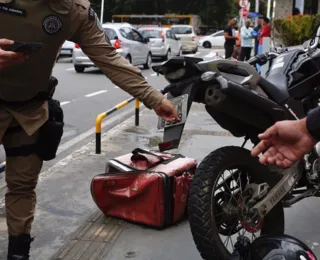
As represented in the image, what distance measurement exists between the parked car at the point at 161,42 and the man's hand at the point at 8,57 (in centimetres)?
2081

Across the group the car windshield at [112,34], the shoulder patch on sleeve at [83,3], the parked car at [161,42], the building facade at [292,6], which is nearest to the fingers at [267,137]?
the shoulder patch on sleeve at [83,3]

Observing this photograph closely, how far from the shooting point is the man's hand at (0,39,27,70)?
260cm

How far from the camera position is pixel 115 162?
4336mm

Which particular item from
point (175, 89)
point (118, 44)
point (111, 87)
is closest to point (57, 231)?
point (175, 89)

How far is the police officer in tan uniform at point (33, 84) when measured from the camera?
110 inches

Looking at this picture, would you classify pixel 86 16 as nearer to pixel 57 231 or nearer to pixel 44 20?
pixel 44 20

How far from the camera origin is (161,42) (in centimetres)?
2355

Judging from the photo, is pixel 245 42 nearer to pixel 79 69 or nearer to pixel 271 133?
pixel 79 69

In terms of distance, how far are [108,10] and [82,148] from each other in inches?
2220

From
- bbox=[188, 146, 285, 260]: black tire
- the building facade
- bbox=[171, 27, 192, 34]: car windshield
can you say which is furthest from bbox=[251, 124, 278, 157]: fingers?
bbox=[171, 27, 192, 34]: car windshield

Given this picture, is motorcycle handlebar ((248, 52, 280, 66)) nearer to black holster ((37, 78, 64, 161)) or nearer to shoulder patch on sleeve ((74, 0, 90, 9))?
shoulder patch on sleeve ((74, 0, 90, 9))

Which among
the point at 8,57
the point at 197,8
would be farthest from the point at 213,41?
the point at 8,57

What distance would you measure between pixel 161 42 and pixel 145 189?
65.8 ft

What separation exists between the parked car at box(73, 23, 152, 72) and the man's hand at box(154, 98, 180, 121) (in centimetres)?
1364
